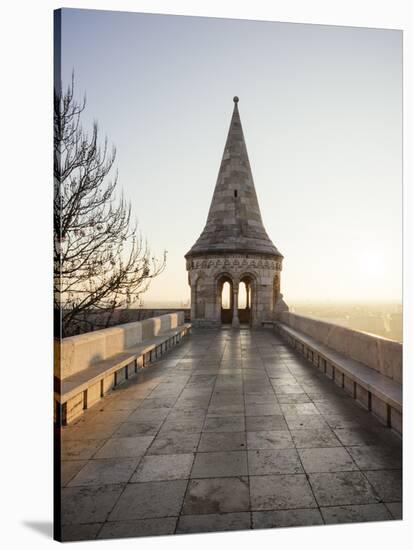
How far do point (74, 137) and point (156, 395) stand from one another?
371cm

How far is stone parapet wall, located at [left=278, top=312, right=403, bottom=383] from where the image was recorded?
4500 mm

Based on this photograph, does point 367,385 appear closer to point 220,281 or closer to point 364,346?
point 364,346

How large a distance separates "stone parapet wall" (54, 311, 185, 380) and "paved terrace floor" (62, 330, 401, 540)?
0.61 metres

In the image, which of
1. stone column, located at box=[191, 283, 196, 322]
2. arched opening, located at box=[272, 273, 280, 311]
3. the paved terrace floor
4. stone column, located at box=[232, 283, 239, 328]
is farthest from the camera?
arched opening, located at box=[272, 273, 280, 311]

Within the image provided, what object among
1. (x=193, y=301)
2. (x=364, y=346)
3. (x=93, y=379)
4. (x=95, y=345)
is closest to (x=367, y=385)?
(x=364, y=346)

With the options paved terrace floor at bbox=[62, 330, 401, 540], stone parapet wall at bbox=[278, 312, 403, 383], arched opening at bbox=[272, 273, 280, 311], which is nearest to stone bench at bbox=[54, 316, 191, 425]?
paved terrace floor at bbox=[62, 330, 401, 540]

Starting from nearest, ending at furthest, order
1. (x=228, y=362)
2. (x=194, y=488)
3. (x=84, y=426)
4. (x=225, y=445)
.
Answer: (x=194, y=488), (x=225, y=445), (x=84, y=426), (x=228, y=362)

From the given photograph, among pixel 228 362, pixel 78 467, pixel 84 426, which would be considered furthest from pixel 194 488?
pixel 228 362

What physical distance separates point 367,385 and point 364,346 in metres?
1.23

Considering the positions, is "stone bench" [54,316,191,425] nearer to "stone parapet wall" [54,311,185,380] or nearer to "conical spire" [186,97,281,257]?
"stone parapet wall" [54,311,185,380]

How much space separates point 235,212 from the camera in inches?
640

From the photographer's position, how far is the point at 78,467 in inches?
132

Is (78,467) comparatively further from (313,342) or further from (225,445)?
(313,342)

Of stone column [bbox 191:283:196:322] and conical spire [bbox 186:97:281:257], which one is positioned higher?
conical spire [bbox 186:97:281:257]
